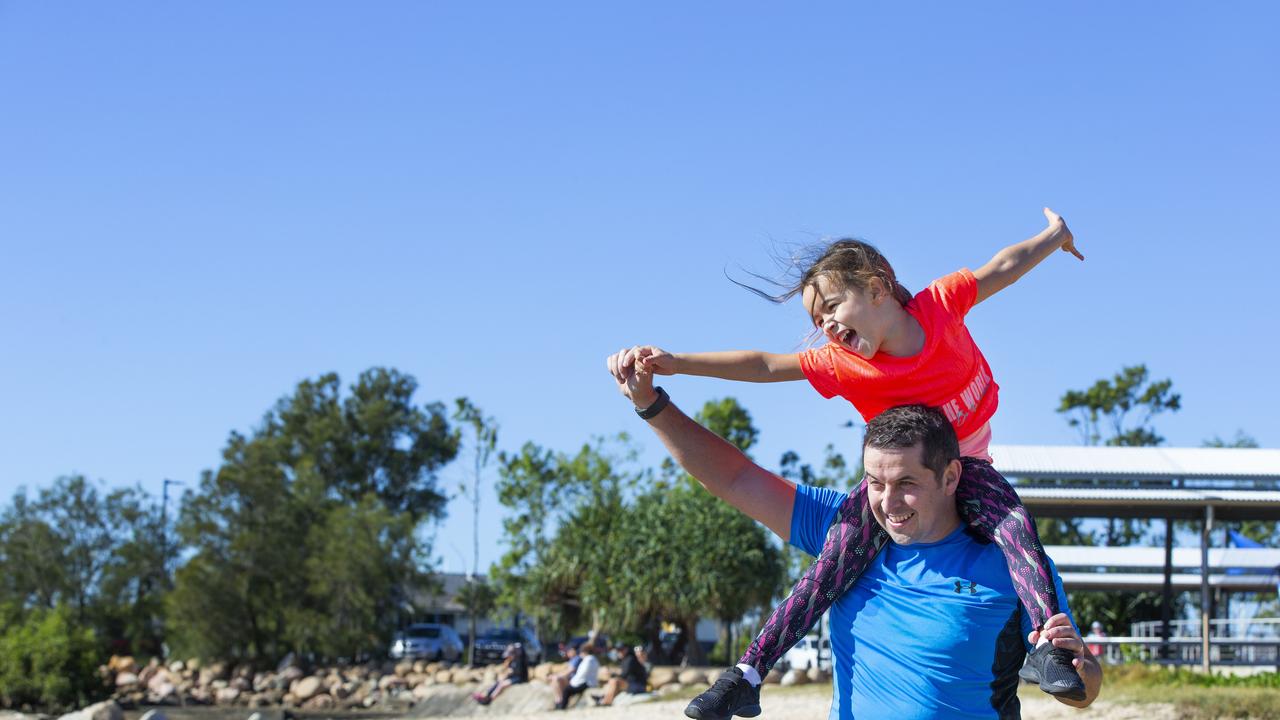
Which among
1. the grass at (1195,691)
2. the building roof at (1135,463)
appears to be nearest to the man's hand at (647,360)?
the grass at (1195,691)

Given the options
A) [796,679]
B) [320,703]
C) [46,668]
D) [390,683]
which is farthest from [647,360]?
[390,683]

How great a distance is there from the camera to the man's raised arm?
12.4ft

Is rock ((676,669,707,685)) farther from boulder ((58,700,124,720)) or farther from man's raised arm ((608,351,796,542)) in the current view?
man's raised arm ((608,351,796,542))

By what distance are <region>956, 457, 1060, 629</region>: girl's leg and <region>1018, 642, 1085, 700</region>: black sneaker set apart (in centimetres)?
12

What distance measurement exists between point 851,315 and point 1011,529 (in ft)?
2.54

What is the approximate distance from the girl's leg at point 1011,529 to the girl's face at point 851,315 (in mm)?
445

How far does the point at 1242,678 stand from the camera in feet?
46.4

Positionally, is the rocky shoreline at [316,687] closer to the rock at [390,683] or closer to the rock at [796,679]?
the rock at [390,683]

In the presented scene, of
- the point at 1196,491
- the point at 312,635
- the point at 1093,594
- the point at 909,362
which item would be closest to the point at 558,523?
the point at 312,635

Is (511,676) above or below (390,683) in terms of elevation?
above

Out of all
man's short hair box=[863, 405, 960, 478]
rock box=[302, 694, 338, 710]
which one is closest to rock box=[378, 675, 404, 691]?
rock box=[302, 694, 338, 710]

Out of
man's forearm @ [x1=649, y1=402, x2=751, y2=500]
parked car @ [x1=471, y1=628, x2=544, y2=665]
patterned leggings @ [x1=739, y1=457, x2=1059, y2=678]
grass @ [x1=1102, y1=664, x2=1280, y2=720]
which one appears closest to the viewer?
patterned leggings @ [x1=739, y1=457, x2=1059, y2=678]

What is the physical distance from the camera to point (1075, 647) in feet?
9.77

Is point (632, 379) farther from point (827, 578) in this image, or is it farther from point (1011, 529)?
point (1011, 529)
